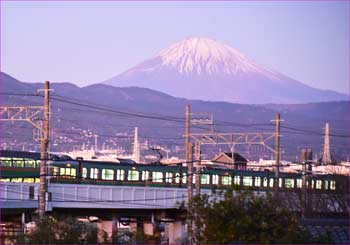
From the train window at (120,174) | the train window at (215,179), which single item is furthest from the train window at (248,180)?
the train window at (120,174)

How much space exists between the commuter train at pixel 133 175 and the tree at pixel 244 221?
858 inches

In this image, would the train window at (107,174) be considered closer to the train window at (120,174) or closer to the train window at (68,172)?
the train window at (120,174)

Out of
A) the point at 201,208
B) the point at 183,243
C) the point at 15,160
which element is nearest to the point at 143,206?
the point at 15,160

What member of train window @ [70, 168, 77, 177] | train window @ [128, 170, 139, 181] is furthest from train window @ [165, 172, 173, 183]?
train window @ [70, 168, 77, 177]

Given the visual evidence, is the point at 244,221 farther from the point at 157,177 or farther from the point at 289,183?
the point at 289,183

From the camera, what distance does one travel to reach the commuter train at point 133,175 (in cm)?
5184

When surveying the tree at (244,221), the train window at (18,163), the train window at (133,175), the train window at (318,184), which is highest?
the train window at (18,163)

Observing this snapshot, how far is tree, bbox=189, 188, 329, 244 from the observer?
25.4 m

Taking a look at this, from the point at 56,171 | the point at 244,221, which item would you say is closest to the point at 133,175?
the point at 56,171

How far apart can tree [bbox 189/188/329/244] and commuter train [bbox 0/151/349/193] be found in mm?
21796

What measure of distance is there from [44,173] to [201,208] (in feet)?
41.2

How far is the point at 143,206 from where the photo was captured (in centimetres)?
5362

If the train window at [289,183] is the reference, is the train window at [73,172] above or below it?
above

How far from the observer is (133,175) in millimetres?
59438
